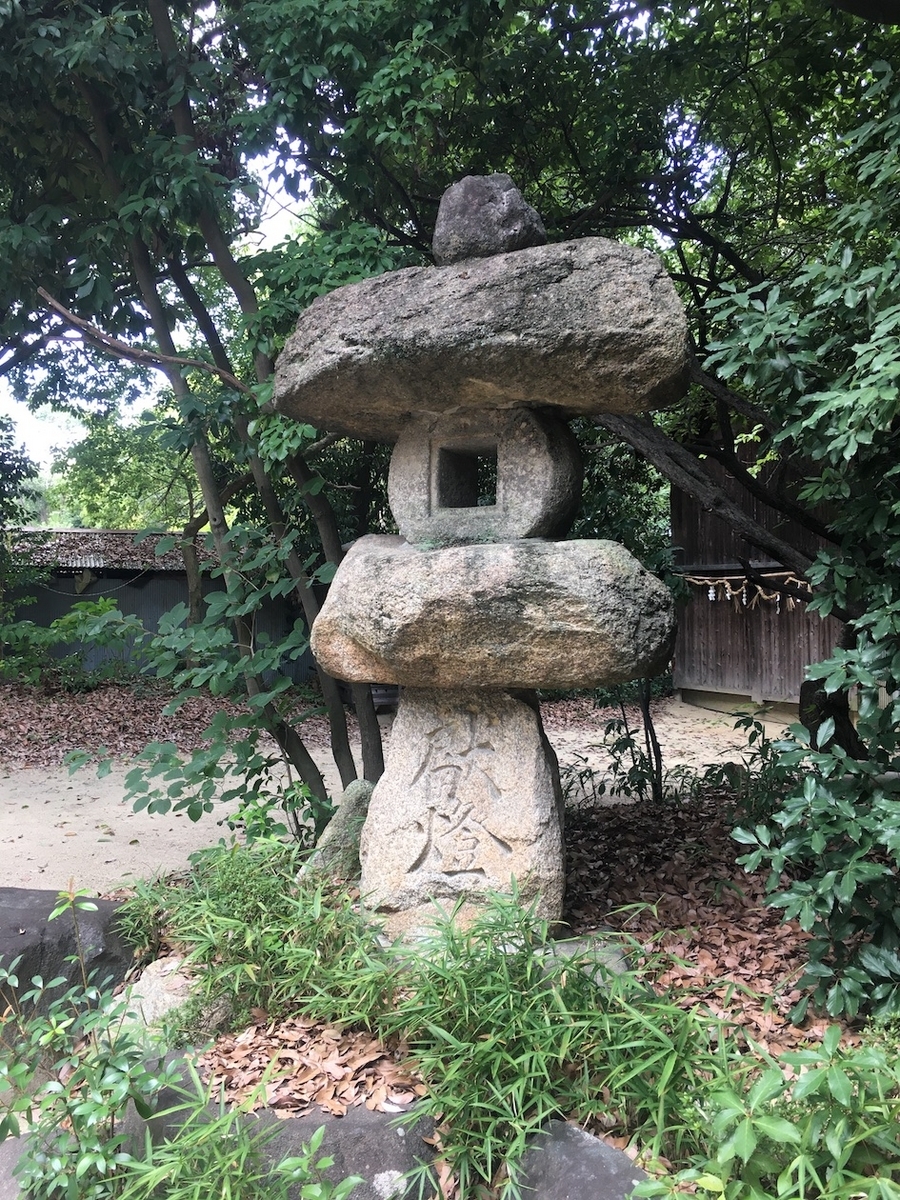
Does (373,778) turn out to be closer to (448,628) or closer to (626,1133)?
(448,628)

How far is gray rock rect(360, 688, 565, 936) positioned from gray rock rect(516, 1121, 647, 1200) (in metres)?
0.96

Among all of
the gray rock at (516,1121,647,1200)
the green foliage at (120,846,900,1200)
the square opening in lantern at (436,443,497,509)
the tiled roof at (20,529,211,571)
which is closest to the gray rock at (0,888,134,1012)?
the green foliage at (120,846,900,1200)

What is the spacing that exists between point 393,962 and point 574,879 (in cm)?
136

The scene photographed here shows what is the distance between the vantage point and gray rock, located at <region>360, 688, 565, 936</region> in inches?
126

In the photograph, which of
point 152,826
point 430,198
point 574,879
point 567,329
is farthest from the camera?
point 152,826

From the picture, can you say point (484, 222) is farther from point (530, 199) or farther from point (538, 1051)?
point (530, 199)

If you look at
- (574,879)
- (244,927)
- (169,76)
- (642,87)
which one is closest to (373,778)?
(574,879)

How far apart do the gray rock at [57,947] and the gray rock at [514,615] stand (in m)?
1.76

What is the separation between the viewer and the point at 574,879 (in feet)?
13.1

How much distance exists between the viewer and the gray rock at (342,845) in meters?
3.71

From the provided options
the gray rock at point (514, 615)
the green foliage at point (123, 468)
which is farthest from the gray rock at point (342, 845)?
the green foliage at point (123, 468)

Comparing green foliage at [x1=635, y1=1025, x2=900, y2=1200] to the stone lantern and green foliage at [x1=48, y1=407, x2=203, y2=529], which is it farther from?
green foliage at [x1=48, y1=407, x2=203, y2=529]

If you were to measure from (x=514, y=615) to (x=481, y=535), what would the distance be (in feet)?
1.71

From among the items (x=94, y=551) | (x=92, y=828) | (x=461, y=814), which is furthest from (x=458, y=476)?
(x=94, y=551)
